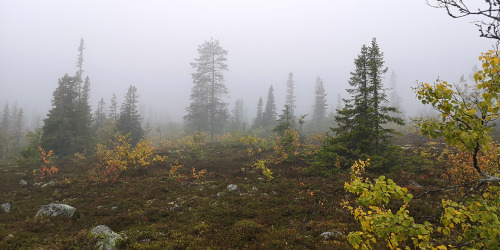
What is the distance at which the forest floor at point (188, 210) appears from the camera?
8.45 m

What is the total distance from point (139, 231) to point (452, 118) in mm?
10539

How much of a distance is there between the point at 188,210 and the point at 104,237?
396cm

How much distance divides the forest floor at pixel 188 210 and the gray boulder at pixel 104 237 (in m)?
0.29

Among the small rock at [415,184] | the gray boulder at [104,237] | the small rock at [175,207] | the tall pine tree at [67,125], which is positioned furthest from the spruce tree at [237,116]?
the gray boulder at [104,237]

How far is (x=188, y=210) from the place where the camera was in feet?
38.5

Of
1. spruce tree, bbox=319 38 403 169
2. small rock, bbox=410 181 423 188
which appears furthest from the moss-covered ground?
small rock, bbox=410 181 423 188

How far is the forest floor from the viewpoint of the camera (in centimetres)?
845

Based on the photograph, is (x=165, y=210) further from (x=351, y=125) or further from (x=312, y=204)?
(x=351, y=125)

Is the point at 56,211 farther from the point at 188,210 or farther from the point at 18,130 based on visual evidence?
the point at 18,130

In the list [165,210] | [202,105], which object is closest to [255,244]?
[165,210]

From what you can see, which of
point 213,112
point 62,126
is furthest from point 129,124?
point 213,112

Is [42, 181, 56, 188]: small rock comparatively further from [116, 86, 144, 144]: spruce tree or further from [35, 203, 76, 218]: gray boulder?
[116, 86, 144, 144]: spruce tree

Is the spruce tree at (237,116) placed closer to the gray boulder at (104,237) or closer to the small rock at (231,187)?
the small rock at (231,187)

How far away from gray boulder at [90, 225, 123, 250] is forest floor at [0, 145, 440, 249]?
11.6 inches
